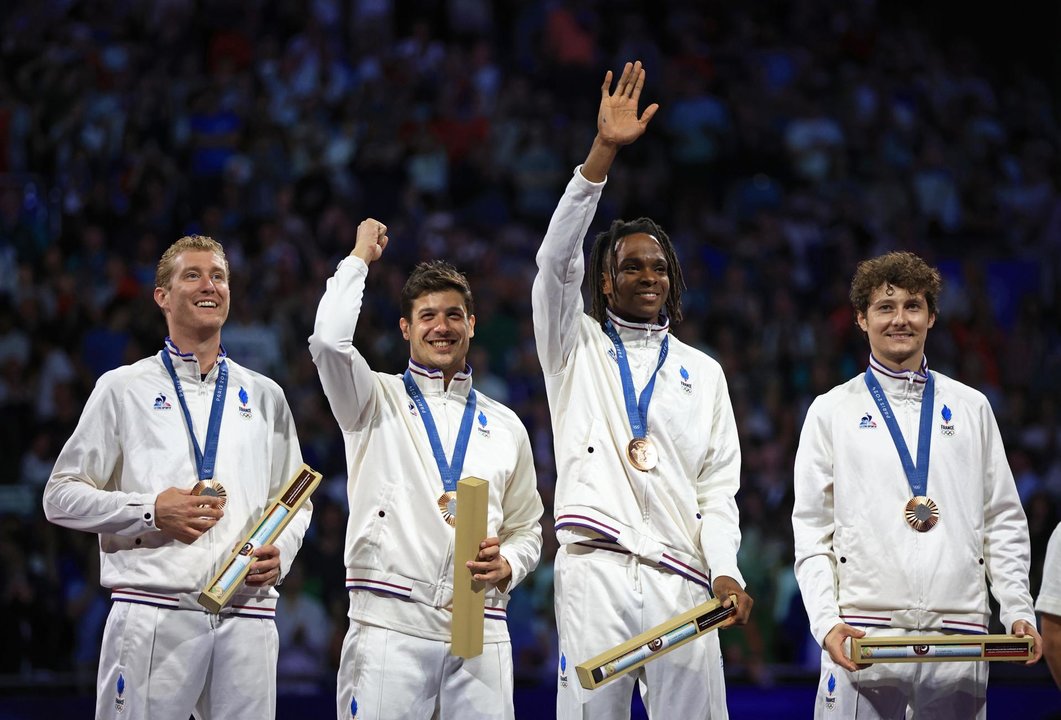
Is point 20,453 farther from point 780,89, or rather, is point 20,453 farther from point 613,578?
point 780,89

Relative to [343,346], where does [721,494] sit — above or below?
below

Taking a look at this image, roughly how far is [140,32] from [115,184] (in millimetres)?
2243

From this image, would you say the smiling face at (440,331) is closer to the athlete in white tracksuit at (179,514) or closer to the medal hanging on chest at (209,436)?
the athlete in white tracksuit at (179,514)

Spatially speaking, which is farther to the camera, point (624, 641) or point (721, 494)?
point (721, 494)

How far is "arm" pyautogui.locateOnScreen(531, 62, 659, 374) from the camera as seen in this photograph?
4438mm

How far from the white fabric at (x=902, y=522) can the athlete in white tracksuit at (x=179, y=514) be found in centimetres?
194

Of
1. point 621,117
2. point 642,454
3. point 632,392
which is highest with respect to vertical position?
point 621,117

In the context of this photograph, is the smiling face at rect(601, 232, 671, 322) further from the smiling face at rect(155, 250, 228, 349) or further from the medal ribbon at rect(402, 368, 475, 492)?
the smiling face at rect(155, 250, 228, 349)

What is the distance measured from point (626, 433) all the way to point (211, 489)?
149cm

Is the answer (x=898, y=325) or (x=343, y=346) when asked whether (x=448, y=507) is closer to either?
(x=343, y=346)

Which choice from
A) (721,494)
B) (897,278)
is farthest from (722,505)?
(897,278)

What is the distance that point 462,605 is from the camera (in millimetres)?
4297

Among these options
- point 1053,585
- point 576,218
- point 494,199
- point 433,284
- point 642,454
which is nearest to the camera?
point 1053,585

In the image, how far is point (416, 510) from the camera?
4.59 m
